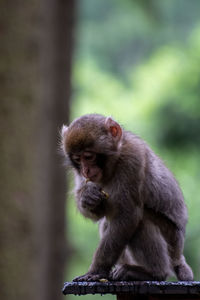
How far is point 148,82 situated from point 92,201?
937cm

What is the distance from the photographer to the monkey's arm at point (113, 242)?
22.9 feet

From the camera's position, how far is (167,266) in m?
7.20

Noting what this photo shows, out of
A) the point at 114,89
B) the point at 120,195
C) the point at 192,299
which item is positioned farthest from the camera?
the point at 114,89

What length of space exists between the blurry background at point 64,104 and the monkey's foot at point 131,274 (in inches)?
96.1

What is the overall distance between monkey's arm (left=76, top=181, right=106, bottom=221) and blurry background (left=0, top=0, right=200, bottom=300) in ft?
6.67

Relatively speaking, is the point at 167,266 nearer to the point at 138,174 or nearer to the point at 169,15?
the point at 138,174

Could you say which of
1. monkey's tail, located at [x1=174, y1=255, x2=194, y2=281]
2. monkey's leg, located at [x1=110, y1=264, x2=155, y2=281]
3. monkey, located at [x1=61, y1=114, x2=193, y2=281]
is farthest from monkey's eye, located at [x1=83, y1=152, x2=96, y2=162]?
monkey's tail, located at [x1=174, y1=255, x2=194, y2=281]

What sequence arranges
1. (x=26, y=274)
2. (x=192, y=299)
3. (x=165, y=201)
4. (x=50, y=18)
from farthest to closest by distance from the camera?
(x=50, y=18)
(x=26, y=274)
(x=165, y=201)
(x=192, y=299)

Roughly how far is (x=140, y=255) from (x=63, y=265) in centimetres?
502

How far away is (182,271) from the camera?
735cm

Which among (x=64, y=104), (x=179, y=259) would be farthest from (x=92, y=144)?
(x=64, y=104)

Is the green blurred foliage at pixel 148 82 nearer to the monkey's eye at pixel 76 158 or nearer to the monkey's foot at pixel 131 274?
the monkey's eye at pixel 76 158

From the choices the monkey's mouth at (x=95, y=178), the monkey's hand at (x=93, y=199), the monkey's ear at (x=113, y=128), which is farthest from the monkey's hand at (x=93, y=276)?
the monkey's ear at (x=113, y=128)

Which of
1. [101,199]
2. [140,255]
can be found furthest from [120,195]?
[140,255]
